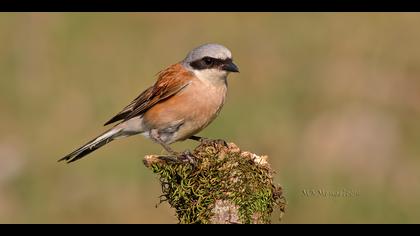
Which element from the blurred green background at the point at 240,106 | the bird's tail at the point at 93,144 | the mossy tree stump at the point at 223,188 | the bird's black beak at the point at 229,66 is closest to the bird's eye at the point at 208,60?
the bird's black beak at the point at 229,66

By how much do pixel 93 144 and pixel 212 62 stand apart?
1.44 m

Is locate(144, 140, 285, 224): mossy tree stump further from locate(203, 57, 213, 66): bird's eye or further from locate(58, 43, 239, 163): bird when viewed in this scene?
locate(203, 57, 213, 66): bird's eye

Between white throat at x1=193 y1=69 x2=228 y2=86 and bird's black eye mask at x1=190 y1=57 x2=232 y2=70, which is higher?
bird's black eye mask at x1=190 y1=57 x2=232 y2=70

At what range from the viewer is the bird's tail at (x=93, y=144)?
811 cm

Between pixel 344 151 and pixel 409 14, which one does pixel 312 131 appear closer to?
pixel 344 151

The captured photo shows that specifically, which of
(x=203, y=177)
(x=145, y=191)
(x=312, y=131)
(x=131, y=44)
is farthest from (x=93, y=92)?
(x=203, y=177)

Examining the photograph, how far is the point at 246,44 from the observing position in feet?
41.3

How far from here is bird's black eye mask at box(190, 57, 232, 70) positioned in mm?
7613

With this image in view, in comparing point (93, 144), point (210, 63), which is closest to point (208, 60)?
point (210, 63)

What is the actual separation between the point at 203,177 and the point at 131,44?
771cm

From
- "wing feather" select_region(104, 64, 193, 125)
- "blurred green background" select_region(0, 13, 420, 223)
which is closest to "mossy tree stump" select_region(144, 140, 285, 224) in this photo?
"wing feather" select_region(104, 64, 193, 125)

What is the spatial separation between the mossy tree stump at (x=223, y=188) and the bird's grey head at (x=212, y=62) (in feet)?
7.23

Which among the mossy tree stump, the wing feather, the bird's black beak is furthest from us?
the wing feather

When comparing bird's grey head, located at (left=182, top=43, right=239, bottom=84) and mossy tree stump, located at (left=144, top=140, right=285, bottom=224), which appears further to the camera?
bird's grey head, located at (left=182, top=43, right=239, bottom=84)
